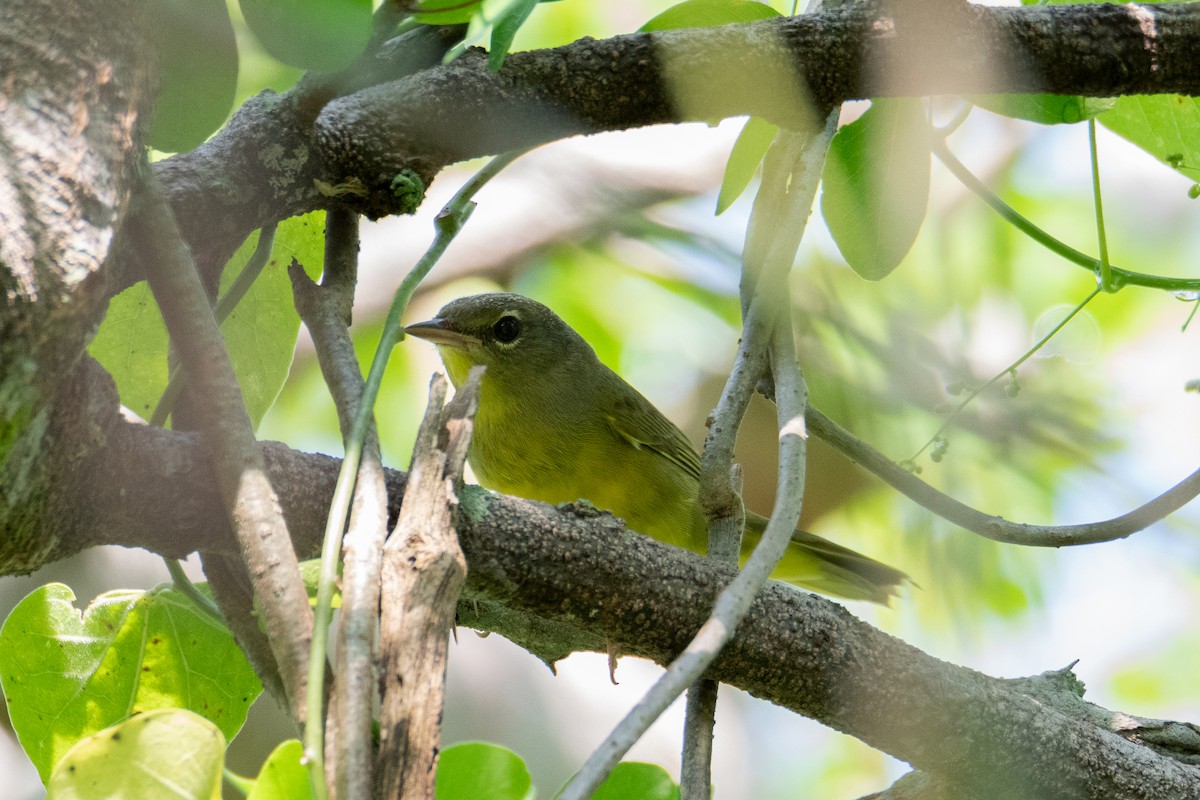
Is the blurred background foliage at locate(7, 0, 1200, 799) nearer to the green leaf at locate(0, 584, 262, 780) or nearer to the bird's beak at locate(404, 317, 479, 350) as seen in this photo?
the bird's beak at locate(404, 317, 479, 350)

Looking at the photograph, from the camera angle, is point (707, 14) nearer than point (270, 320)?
Yes

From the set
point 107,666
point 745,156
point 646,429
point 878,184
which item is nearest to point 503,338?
point 646,429

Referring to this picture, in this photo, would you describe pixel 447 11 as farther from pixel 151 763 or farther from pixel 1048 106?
pixel 1048 106

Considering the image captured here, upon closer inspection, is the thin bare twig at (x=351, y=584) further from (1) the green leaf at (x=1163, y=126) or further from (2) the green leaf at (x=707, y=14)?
(1) the green leaf at (x=1163, y=126)

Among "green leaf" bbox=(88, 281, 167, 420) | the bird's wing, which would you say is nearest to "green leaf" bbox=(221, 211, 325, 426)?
"green leaf" bbox=(88, 281, 167, 420)

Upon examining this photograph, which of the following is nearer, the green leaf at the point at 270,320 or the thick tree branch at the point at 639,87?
the thick tree branch at the point at 639,87

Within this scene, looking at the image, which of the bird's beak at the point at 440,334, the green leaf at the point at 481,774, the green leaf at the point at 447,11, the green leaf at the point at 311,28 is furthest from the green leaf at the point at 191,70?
the bird's beak at the point at 440,334

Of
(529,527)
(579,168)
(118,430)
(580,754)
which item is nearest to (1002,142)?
(579,168)

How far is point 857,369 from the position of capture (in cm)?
391

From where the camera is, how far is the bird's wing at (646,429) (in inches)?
170

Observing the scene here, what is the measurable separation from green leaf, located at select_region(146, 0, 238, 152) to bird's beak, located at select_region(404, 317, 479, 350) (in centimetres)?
239

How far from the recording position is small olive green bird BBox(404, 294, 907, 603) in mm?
3971

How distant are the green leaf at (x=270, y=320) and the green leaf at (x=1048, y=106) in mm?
1484

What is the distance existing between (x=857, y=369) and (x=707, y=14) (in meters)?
1.94
